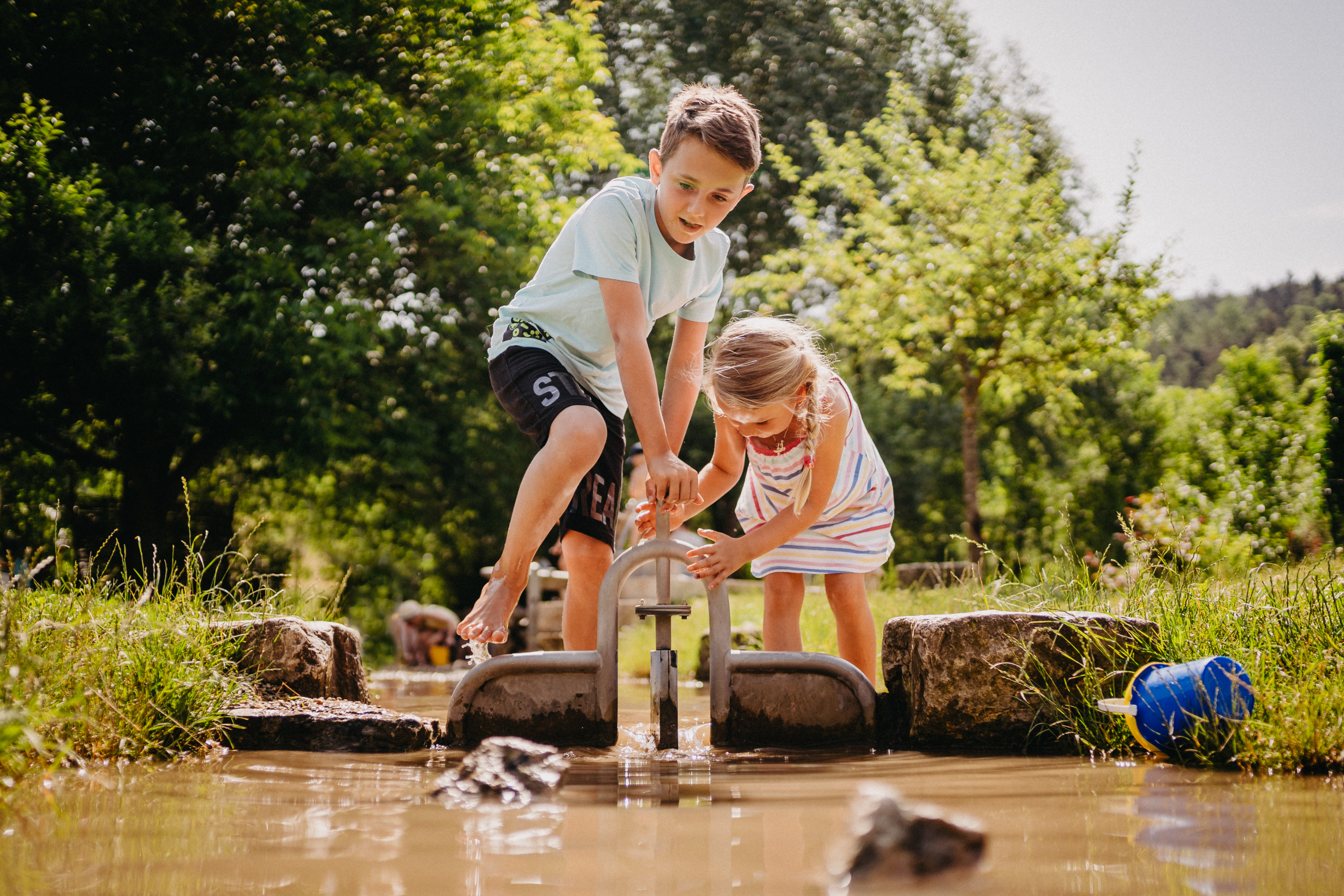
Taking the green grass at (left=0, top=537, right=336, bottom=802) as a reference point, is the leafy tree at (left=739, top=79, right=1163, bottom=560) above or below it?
above

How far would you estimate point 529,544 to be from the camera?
3.02 metres

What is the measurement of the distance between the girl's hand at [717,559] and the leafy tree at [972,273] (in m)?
7.33

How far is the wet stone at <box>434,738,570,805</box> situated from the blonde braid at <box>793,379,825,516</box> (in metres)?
1.20

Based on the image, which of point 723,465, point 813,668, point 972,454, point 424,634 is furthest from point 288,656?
point 424,634

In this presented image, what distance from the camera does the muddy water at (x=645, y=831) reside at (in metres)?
1.31

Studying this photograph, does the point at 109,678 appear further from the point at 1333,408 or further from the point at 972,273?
the point at 1333,408

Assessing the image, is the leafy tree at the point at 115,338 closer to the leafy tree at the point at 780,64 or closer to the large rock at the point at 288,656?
the large rock at the point at 288,656

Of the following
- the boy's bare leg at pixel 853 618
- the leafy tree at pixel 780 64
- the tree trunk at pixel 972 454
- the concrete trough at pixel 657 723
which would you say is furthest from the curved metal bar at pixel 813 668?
the leafy tree at pixel 780 64

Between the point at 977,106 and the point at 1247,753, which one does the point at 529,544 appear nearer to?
the point at 1247,753

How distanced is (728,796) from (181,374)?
9.24 metres

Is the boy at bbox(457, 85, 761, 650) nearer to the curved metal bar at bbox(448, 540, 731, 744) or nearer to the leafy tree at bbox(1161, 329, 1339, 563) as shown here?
the curved metal bar at bbox(448, 540, 731, 744)

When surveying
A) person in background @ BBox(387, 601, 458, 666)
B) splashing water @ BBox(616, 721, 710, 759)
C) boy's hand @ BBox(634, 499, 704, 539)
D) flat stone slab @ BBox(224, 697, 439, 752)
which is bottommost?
person in background @ BBox(387, 601, 458, 666)

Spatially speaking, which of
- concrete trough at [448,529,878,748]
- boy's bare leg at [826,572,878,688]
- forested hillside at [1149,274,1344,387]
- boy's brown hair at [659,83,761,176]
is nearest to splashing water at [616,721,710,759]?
concrete trough at [448,529,878,748]

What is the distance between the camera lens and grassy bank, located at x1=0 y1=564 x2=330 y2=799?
1.99m
